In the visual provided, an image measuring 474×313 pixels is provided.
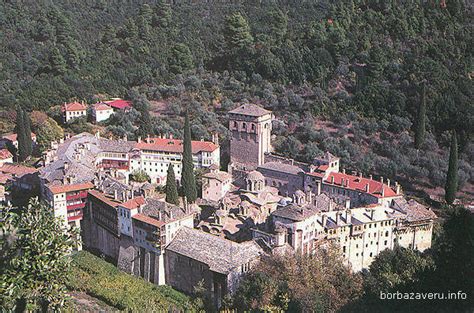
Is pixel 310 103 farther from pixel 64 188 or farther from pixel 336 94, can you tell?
pixel 64 188

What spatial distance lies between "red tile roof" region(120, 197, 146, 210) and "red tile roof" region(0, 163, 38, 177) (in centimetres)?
1208

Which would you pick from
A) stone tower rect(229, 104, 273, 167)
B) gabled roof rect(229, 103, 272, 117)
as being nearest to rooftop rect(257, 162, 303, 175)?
stone tower rect(229, 104, 273, 167)

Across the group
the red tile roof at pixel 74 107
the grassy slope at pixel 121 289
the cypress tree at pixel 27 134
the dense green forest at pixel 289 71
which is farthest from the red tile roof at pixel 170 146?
the grassy slope at pixel 121 289

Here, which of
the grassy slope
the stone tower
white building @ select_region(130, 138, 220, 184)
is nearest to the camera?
the grassy slope

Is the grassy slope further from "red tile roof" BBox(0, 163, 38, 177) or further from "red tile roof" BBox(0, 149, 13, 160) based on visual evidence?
"red tile roof" BBox(0, 149, 13, 160)

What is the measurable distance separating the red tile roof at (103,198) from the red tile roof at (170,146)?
9.19 metres

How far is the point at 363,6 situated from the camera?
249ft

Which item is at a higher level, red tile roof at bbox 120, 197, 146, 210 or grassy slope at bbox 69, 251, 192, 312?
red tile roof at bbox 120, 197, 146, 210

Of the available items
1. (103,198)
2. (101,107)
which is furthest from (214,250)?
(101,107)

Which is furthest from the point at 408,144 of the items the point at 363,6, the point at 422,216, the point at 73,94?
the point at 73,94

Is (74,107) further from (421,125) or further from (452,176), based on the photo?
(452,176)

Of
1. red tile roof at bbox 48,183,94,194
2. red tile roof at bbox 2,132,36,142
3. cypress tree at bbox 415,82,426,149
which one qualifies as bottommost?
red tile roof at bbox 48,183,94,194

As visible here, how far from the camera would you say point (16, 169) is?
46.2 meters

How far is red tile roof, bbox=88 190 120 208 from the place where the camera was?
36.2m
